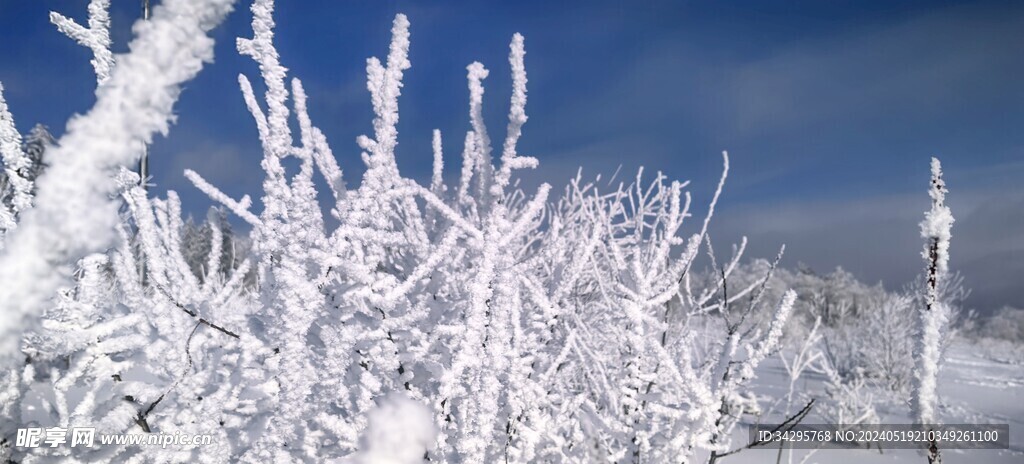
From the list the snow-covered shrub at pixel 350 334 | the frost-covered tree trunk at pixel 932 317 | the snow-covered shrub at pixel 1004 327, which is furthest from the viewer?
the snow-covered shrub at pixel 1004 327

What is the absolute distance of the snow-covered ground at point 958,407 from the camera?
9.06 meters

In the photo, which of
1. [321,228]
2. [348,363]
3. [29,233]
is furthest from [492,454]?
[29,233]

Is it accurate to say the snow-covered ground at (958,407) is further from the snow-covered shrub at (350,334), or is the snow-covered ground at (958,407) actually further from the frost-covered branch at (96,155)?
the frost-covered branch at (96,155)

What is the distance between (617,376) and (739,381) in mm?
904

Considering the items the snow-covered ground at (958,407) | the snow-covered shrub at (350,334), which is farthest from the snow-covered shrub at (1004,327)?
the snow-covered shrub at (350,334)

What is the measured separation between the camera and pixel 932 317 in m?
1.02

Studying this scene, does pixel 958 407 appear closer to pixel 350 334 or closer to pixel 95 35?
pixel 350 334

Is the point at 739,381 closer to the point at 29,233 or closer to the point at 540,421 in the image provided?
the point at 540,421

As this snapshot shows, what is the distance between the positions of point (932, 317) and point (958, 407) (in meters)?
15.9

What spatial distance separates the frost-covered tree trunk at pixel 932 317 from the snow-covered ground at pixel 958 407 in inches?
71.8

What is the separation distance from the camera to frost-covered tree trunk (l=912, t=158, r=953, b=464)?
990mm

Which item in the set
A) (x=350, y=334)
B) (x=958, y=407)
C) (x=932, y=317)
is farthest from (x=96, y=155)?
(x=958, y=407)

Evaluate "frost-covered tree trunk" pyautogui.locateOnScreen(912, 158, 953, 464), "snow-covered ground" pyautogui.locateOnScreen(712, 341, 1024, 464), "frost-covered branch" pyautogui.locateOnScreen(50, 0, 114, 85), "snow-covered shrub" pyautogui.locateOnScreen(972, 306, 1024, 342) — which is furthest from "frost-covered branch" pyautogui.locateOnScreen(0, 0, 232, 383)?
"snow-covered shrub" pyautogui.locateOnScreen(972, 306, 1024, 342)

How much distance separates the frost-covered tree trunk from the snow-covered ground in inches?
71.8
